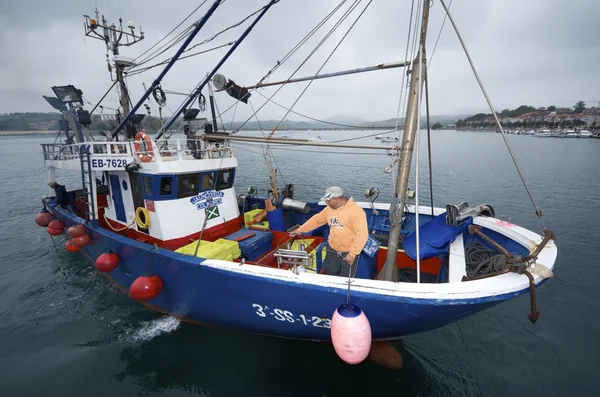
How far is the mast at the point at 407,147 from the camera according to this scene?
3816 millimetres

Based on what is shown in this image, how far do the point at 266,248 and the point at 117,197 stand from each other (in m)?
4.34

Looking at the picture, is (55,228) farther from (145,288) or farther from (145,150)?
(145,288)

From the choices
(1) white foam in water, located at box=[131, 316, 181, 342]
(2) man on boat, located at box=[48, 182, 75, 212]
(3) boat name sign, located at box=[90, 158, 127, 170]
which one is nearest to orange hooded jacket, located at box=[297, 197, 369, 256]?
(1) white foam in water, located at box=[131, 316, 181, 342]

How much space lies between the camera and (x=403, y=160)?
412cm

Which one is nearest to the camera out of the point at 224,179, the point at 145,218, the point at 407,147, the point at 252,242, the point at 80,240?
the point at 407,147

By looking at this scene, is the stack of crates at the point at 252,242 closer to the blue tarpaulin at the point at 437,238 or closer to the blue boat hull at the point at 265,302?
the blue boat hull at the point at 265,302

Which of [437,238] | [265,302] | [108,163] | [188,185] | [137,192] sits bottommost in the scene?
[265,302]

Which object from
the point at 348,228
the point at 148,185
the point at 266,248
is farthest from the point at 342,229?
the point at 148,185

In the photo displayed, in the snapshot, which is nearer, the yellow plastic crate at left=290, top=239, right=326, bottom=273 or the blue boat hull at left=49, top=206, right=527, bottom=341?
the blue boat hull at left=49, top=206, right=527, bottom=341

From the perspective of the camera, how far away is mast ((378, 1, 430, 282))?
382 centimetres

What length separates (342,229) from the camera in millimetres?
3961

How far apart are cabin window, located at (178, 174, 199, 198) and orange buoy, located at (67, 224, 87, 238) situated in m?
2.86

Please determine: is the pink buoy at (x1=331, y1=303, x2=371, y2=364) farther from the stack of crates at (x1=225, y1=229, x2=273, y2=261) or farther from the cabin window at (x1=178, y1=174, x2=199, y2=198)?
the cabin window at (x1=178, y1=174, x2=199, y2=198)

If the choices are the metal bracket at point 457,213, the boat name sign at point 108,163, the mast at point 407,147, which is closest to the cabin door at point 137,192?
the boat name sign at point 108,163
